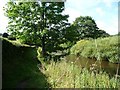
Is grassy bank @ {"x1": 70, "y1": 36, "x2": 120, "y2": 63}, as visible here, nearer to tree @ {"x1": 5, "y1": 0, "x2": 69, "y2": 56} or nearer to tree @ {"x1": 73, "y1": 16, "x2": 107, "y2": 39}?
tree @ {"x1": 5, "y1": 0, "x2": 69, "y2": 56}

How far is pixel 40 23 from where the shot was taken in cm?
2069

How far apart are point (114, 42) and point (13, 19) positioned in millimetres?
16626

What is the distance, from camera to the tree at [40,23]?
20531 mm

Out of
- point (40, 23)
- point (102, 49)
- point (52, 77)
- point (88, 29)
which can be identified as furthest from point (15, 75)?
point (88, 29)

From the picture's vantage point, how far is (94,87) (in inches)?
389

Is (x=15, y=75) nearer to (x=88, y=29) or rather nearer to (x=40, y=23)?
(x=40, y=23)

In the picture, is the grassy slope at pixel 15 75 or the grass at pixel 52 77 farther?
the grassy slope at pixel 15 75

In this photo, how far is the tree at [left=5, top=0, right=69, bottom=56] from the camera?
67.4ft

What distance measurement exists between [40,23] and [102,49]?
15311mm

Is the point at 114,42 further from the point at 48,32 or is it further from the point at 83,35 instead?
the point at 83,35

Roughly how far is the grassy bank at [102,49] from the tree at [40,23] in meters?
9.59

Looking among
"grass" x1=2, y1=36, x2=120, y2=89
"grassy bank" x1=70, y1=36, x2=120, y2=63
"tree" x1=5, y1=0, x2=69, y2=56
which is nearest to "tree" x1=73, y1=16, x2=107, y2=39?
"grassy bank" x1=70, y1=36, x2=120, y2=63

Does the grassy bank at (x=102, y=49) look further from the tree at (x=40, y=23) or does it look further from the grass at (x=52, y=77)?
the grass at (x=52, y=77)

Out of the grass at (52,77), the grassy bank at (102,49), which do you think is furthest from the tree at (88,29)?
the grass at (52,77)
